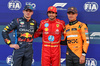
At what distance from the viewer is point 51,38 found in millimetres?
2068

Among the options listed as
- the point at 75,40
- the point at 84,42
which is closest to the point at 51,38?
the point at 75,40

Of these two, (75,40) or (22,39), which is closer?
(75,40)

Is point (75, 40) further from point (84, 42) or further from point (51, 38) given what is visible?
point (51, 38)

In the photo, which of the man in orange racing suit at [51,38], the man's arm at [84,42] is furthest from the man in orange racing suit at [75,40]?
the man in orange racing suit at [51,38]

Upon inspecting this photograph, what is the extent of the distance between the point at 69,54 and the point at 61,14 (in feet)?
3.22

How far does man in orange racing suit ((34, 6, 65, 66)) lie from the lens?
2.03 meters

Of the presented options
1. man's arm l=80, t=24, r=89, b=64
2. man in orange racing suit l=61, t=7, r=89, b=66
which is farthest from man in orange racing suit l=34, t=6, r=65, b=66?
man's arm l=80, t=24, r=89, b=64

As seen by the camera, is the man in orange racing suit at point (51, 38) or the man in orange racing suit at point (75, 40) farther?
the man in orange racing suit at point (51, 38)

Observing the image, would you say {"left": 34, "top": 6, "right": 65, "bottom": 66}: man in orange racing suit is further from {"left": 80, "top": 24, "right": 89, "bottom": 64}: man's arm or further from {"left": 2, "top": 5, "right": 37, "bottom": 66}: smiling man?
{"left": 80, "top": 24, "right": 89, "bottom": 64}: man's arm

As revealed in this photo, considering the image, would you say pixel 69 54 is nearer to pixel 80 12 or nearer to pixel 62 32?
pixel 62 32

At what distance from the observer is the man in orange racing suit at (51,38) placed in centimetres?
203

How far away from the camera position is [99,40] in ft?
8.20

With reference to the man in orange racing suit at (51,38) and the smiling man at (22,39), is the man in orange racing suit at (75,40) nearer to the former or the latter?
the man in orange racing suit at (51,38)

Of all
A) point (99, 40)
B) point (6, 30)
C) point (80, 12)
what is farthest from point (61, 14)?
point (6, 30)
